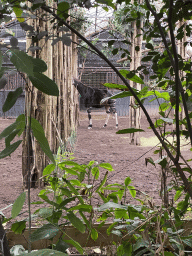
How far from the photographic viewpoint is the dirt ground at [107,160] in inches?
93.8

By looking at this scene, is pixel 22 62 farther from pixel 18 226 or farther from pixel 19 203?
pixel 18 226

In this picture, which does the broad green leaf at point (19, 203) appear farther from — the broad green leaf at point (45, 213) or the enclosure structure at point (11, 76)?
the broad green leaf at point (45, 213)

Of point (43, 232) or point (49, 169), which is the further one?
point (49, 169)

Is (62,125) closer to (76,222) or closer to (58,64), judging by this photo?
(58,64)

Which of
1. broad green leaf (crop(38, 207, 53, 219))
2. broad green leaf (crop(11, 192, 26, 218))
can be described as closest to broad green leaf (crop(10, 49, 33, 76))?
broad green leaf (crop(11, 192, 26, 218))

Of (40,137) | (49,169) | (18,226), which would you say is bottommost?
(18,226)

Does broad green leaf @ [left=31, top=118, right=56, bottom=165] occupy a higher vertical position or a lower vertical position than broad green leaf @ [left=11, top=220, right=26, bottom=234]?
higher

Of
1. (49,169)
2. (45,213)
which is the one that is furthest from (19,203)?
(49,169)

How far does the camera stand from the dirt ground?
7.82ft

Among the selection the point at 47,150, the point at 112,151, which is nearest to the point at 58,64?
the point at 112,151

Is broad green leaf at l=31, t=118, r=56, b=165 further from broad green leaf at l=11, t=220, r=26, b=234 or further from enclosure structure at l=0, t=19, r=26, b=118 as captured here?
broad green leaf at l=11, t=220, r=26, b=234

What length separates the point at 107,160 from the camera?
3719 mm

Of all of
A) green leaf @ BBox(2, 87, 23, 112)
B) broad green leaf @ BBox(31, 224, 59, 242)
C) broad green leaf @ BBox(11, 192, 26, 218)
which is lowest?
broad green leaf @ BBox(31, 224, 59, 242)

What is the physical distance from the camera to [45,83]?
0.97 feet
